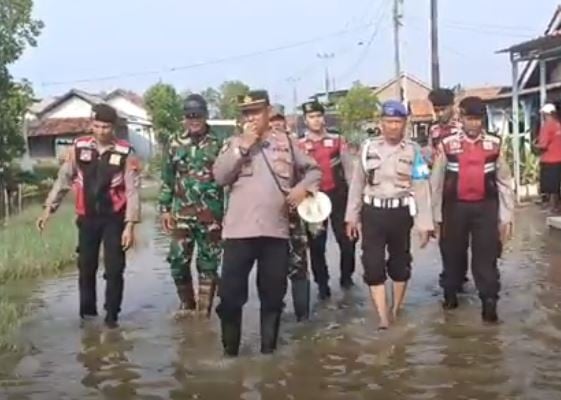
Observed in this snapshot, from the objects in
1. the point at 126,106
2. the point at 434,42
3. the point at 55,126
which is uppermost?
the point at 126,106

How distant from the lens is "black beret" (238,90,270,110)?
7160 millimetres

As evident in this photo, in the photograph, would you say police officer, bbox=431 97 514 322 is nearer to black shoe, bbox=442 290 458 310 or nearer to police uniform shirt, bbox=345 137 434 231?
police uniform shirt, bbox=345 137 434 231

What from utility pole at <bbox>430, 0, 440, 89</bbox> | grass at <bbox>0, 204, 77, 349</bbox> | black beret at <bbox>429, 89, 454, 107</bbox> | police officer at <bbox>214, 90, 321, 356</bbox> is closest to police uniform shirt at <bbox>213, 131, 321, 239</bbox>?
police officer at <bbox>214, 90, 321, 356</bbox>

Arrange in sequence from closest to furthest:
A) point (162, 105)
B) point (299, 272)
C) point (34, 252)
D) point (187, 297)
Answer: point (299, 272) → point (187, 297) → point (34, 252) → point (162, 105)

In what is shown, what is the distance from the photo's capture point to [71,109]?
269 feet

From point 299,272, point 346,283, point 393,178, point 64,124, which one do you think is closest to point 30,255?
point 346,283

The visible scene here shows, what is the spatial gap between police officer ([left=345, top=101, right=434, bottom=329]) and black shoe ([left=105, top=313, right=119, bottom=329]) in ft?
6.53

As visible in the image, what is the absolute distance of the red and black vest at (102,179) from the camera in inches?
349

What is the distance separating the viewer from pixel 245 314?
929cm

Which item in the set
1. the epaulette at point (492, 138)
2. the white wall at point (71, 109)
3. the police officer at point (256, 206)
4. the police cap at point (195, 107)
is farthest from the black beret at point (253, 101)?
the white wall at point (71, 109)

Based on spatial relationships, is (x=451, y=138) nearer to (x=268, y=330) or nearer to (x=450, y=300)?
(x=450, y=300)

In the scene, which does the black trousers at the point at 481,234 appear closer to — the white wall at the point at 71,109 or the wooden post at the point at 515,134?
the wooden post at the point at 515,134

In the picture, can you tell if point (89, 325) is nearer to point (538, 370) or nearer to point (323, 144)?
point (323, 144)

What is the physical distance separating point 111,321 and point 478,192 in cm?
298
